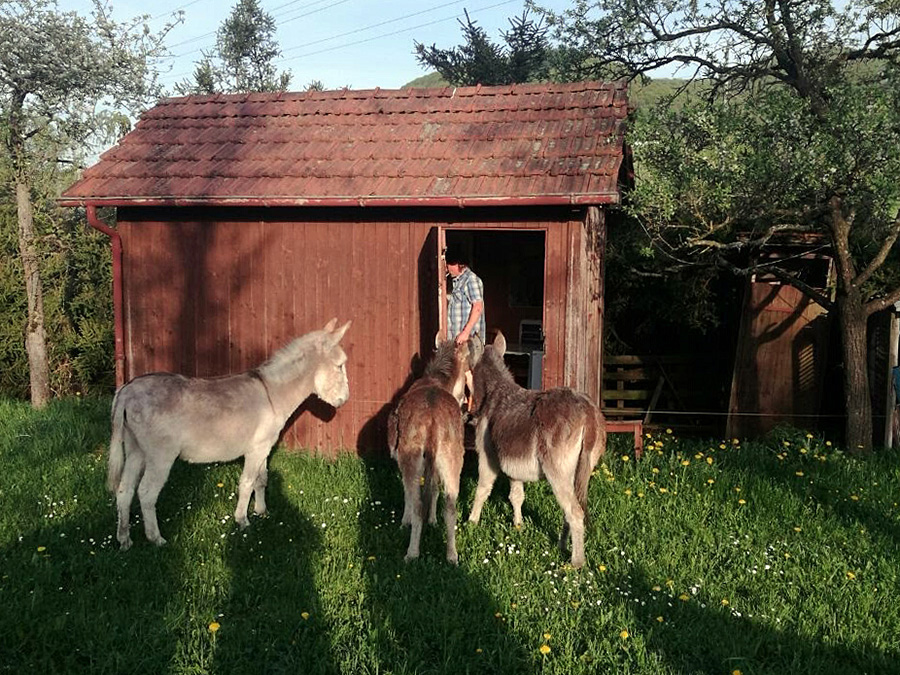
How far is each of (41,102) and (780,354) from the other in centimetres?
1228

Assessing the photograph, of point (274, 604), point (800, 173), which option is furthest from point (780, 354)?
point (274, 604)

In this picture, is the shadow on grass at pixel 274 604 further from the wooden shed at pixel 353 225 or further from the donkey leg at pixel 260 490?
the wooden shed at pixel 353 225

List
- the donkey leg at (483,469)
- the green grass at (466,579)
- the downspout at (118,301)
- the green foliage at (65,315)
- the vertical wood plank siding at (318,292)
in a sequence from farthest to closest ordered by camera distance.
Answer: the green foliage at (65,315) < the downspout at (118,301) < the vertical wood plank siding at (318,292) < the donkey leg at (483,469) < the green grass at (466,579)

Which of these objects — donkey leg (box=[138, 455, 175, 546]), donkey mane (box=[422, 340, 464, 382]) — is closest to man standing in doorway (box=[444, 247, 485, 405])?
donkey mane (box=[422, 340, 464, 382])

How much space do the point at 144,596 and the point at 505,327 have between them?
26.7 feet

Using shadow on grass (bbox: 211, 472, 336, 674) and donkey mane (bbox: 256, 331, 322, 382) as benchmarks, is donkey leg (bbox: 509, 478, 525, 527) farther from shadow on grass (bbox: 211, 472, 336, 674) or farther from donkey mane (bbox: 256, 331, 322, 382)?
donkey mane (bbox: 256, 331, 322, 382)

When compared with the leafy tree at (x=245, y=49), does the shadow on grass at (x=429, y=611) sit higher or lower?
lower

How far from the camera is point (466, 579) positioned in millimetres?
5234

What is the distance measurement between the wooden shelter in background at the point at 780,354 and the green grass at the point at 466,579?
2594 mm

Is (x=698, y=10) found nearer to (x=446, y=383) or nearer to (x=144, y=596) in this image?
(x=446, y=383)

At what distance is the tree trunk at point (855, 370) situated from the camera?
8.44 m

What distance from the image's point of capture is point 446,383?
664cm

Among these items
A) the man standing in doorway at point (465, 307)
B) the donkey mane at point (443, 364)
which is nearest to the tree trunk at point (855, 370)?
the man standing in doorway at point (465, 307)

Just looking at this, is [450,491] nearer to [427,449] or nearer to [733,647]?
[427,449]
